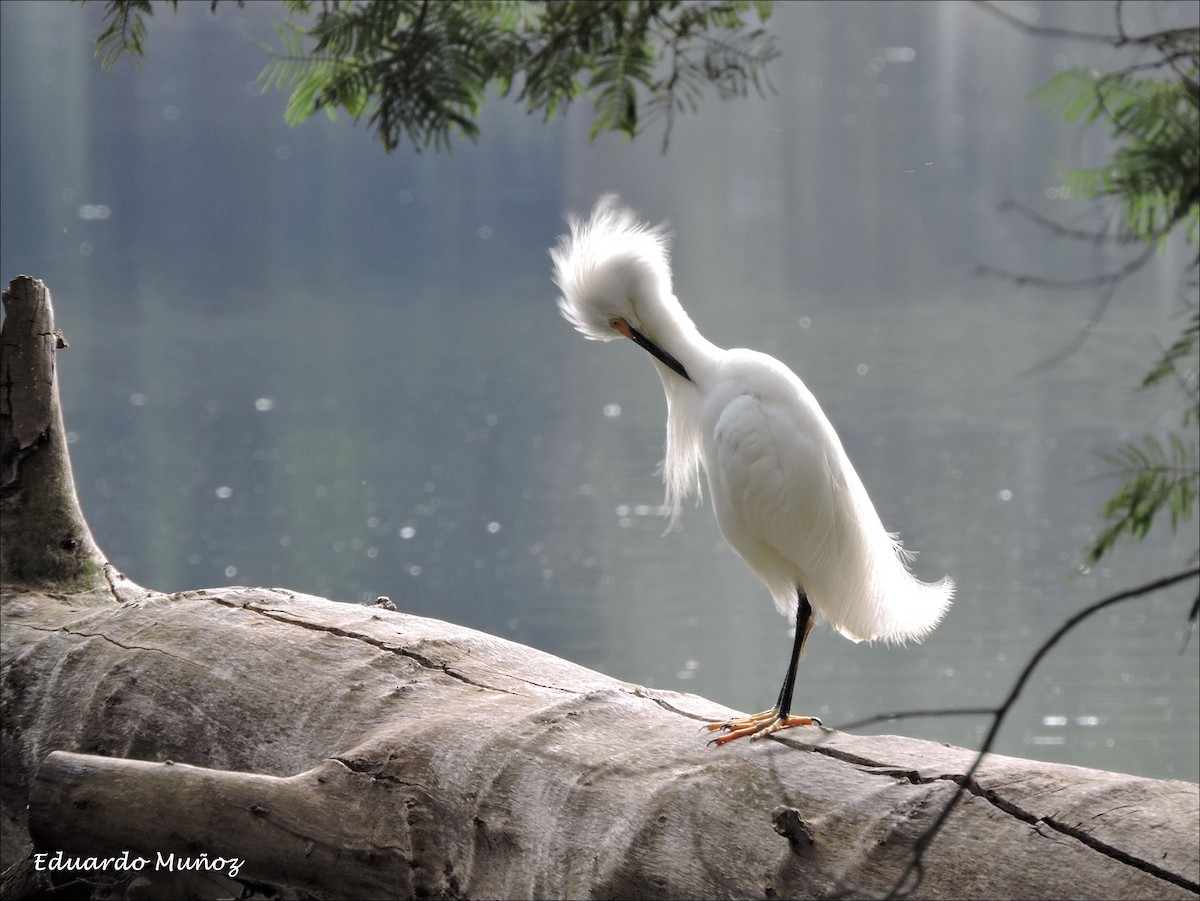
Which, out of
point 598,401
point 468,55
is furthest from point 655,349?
point 598,401

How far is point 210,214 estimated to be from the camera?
82.1 ft

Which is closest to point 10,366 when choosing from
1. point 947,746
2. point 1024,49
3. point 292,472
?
point 947,746

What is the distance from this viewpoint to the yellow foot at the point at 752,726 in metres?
2.49

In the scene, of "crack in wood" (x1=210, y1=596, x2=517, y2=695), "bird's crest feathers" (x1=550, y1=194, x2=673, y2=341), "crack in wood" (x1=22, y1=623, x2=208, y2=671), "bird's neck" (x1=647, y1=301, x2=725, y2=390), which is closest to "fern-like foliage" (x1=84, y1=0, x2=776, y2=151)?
"bird's crest feathers" (x1=550, y1=194, x2=673, y2=341)

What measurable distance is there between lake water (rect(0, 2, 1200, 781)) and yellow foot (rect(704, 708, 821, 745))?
0.76 m

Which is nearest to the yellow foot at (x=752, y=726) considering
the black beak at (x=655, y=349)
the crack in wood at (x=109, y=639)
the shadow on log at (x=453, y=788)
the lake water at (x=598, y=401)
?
the shadow on log at (x=453, y=788)

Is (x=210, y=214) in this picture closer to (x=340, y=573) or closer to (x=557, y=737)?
(x=340, y=573)

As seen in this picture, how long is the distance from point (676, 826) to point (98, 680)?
4.75 feet

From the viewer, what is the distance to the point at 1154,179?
144 cm

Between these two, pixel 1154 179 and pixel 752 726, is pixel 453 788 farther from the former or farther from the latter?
pixel 1154 179

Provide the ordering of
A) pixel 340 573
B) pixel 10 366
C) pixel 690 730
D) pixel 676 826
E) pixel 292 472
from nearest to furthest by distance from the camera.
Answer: pixel 676 826 → pixel 690 730 → pixel 10 366 → pixel 340 573 → pixel 292 472

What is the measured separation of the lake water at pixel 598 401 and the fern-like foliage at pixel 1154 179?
0.08 m

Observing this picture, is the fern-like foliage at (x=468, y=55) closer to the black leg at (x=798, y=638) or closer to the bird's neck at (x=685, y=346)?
the bird's neck at (x=685, y=346)

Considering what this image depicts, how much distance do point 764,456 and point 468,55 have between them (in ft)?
3.50
